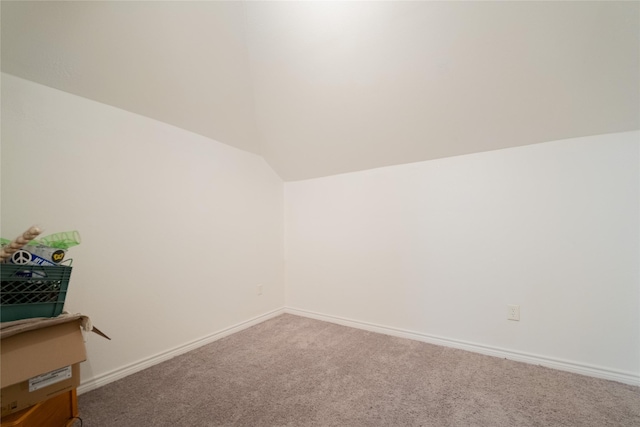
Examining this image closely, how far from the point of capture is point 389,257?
2.40 metres

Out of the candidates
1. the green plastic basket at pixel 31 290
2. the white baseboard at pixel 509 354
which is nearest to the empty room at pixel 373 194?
the white baseboard at pixel 509 354

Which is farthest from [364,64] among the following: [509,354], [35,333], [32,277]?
[509,354]

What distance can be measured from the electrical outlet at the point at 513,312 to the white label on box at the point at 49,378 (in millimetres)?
2541

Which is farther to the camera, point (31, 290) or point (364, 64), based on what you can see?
point (364, 64)

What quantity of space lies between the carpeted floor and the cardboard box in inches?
20.0

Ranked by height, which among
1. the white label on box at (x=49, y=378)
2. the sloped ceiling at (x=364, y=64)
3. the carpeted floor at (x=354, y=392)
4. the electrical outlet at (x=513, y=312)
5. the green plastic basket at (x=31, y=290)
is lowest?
the carpeted floor at (x=354, y=392)

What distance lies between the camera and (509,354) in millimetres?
1854

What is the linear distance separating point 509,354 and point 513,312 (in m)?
0.31

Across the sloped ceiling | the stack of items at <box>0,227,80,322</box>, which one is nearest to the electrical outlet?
the sloped ceiling

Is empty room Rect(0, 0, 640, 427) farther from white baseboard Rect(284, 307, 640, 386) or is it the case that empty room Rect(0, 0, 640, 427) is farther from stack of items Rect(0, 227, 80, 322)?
stack of items Rect(0, 227, 80, 322)

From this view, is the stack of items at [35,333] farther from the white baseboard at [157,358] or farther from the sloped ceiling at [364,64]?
the sloped ceiling at [364,64]

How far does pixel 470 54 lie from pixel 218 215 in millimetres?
2270

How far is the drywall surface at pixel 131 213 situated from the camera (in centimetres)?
142

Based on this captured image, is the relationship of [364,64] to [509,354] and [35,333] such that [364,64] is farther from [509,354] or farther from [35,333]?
[509,354]
